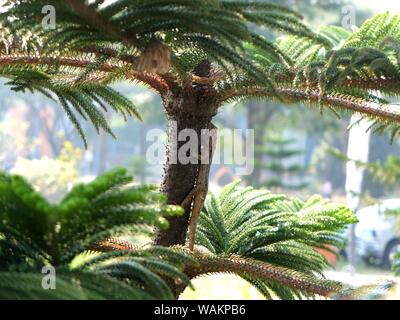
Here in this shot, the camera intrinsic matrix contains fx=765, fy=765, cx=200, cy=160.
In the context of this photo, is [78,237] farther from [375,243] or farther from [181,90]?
[375,243]

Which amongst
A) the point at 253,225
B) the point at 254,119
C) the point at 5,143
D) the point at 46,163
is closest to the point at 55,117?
the point at 5,143

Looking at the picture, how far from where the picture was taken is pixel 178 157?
5.30 feet

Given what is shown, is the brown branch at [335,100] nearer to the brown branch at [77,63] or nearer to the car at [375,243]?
the brown branch at [77,63]

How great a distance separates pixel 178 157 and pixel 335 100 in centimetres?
35

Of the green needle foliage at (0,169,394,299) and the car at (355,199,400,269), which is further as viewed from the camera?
the car at (355,199,400,269)

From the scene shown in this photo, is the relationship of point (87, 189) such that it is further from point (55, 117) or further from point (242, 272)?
point (55, 117)

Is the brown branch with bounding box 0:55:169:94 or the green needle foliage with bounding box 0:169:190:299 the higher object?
the brown branch with bounding box 0:55:169:94

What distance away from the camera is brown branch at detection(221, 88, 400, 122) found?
1.45m

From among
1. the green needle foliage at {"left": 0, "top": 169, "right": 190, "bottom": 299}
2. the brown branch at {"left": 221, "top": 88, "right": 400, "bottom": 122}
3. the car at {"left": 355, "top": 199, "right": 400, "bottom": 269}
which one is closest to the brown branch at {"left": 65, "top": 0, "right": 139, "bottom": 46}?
the green needle foliage at {"left": 0, "top": 169, "right": 190, "bottom": 299}

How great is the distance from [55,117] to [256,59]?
Answer: 13721 millimetres

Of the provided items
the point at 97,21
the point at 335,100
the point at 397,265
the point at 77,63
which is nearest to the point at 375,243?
the point at 397,265

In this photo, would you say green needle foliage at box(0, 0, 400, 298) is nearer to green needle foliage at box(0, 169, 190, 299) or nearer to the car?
green needle foliage at box(0, 169, 190, 299)

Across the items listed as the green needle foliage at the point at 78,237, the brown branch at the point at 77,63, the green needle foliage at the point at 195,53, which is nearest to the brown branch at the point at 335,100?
the green needle foliage at the point at 195,53

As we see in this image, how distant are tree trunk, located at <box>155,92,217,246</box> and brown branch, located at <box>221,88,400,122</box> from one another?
72 millimetres
